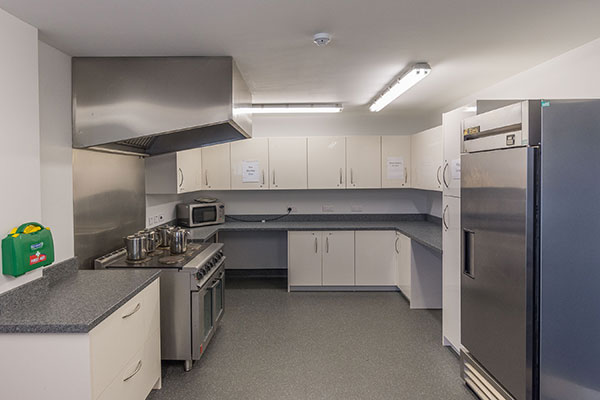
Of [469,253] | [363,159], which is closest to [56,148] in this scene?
[469,253]

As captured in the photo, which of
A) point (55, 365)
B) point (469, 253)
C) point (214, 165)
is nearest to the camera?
point (55, 365)

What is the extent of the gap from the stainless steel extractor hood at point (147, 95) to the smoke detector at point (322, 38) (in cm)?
69

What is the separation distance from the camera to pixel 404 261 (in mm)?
4672

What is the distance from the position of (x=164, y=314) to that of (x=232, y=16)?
2.17m

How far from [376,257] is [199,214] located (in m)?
2.28

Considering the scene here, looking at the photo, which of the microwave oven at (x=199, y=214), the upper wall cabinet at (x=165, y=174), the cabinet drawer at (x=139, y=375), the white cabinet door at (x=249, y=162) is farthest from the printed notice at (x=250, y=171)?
the cabinet drawer at (x=139, y=375)

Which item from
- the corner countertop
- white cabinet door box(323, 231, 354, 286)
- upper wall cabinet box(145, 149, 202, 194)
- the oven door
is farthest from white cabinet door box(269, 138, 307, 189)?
the corner countertop

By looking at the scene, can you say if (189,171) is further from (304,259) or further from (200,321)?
(200,321)

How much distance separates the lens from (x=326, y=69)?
3104mm

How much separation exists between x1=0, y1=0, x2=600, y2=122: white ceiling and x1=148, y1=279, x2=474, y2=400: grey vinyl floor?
2309 millimetres

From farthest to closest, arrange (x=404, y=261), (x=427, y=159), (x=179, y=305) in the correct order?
(x=404, y=261)
(x=427, y=159)
(x=179, y=305)

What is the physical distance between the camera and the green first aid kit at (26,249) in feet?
6.31

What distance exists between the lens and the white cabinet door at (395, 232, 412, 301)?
14.8 feet

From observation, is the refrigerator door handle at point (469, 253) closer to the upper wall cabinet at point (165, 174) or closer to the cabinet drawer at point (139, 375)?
the cabinet drawer at point (139, 375)
